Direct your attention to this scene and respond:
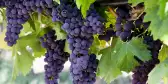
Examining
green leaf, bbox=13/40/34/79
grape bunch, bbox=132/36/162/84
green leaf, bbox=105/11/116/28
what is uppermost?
green leaf, bbox=13/40/34/79

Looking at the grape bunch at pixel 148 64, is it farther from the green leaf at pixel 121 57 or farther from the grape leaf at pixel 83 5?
the grape leaf at pixel 83 5

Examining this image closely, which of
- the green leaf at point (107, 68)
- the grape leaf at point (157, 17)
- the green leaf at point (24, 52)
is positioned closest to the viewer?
the grape leaf at point (157, 17)

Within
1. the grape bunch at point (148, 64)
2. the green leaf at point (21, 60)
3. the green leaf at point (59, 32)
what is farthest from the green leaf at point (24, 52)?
the grape bunch at point (148, 64)

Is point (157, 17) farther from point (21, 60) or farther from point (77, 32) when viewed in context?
point (21, 60)

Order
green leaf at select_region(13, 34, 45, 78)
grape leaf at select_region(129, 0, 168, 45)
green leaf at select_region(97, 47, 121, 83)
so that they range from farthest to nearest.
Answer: green leaf at select_region(13, 34, 45, 78) → green leaf at select_region(97, 47, 121, 83) → grape leaf at select_region(129, 0, 168, 45)

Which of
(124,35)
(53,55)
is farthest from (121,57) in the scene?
(53,55)

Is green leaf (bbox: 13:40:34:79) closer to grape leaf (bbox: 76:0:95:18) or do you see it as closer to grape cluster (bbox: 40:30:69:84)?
grape cluster (bbox: 40:30:69:84)

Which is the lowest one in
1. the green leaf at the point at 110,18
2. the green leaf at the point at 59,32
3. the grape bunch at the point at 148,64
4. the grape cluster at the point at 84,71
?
the grape cluster at the point at 84,71

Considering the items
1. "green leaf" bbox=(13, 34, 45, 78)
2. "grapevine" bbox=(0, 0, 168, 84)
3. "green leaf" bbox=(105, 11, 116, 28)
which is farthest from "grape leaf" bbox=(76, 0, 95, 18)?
"green leaf" bbox=(13, 34, 45, 78)
